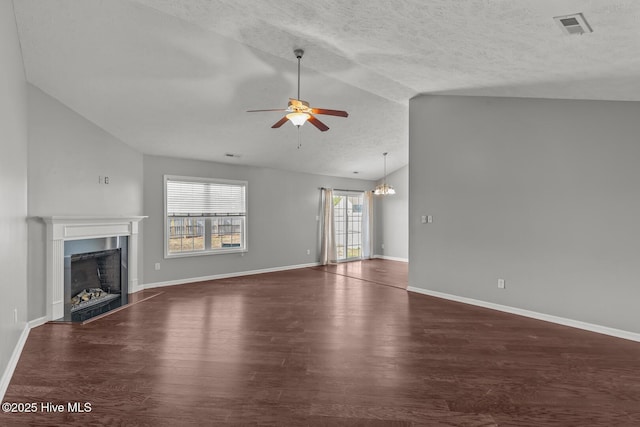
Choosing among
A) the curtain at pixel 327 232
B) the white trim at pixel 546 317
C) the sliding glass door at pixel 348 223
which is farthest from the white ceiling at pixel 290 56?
the sliding glass door at pixel 348 223

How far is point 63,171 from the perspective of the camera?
15.1ft

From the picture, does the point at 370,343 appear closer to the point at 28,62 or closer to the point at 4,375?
the point at 4,375

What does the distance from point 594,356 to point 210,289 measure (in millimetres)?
5415

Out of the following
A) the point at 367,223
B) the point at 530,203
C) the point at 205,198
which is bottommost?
the point at 367,223

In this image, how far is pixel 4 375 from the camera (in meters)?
2.69

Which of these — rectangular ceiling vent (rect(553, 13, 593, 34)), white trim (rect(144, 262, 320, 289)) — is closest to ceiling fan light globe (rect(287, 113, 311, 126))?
rectangular ceiling vent (rect(553, 13, 593, 34))

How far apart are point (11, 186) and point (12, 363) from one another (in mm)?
1538

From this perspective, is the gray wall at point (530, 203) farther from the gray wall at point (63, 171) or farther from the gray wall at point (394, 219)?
the gray wall at point (63, 171)

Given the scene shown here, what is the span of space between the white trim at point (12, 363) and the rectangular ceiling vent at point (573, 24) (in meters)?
4.95

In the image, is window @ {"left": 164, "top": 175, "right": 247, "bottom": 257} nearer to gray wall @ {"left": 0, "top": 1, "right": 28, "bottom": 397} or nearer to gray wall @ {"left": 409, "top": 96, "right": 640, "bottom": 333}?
gray wall @ {"left": 0, "top": 1, "right": 28, "bottom": 397}

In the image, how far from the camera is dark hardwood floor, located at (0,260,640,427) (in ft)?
7.63

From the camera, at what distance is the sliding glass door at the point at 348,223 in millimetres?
9719

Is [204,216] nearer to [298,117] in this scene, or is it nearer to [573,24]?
[298,117]

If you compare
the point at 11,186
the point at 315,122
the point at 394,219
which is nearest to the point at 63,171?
the point at 11,186
